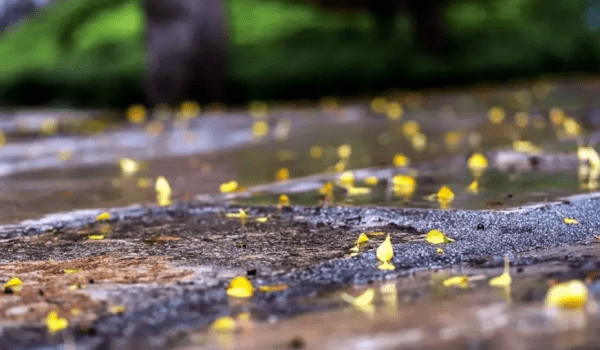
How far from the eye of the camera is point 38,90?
1079 centimetres

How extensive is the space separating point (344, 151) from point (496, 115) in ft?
6.61

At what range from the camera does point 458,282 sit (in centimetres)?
192

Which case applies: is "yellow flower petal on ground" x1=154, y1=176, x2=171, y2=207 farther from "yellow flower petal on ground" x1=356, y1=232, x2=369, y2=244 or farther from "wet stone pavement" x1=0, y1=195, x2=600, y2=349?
"yellow flower petal on ground" x1=356, y1=232, x2=369, y2=244

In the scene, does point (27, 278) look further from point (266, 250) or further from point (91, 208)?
point (91, 208)

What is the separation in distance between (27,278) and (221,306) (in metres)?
0.57

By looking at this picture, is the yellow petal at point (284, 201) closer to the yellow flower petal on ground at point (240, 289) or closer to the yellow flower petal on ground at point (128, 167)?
the yellow flower petal on ground at point (240, 289)

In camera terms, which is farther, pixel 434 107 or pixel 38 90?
pixel 38 90

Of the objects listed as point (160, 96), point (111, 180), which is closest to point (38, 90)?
point (160, 96)

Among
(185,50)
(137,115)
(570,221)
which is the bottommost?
(570,221)

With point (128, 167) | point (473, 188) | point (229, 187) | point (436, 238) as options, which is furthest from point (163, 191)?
point (436, 238)

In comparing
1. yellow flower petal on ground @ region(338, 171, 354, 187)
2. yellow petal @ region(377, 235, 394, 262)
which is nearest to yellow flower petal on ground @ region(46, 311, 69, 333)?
yellow petal @ region(377, 235, 394, 262)

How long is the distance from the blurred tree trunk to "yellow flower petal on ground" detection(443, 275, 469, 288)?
6.77m

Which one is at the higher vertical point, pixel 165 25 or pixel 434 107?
pixel 165 25

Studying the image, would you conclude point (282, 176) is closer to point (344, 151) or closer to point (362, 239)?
point (344, 151)
